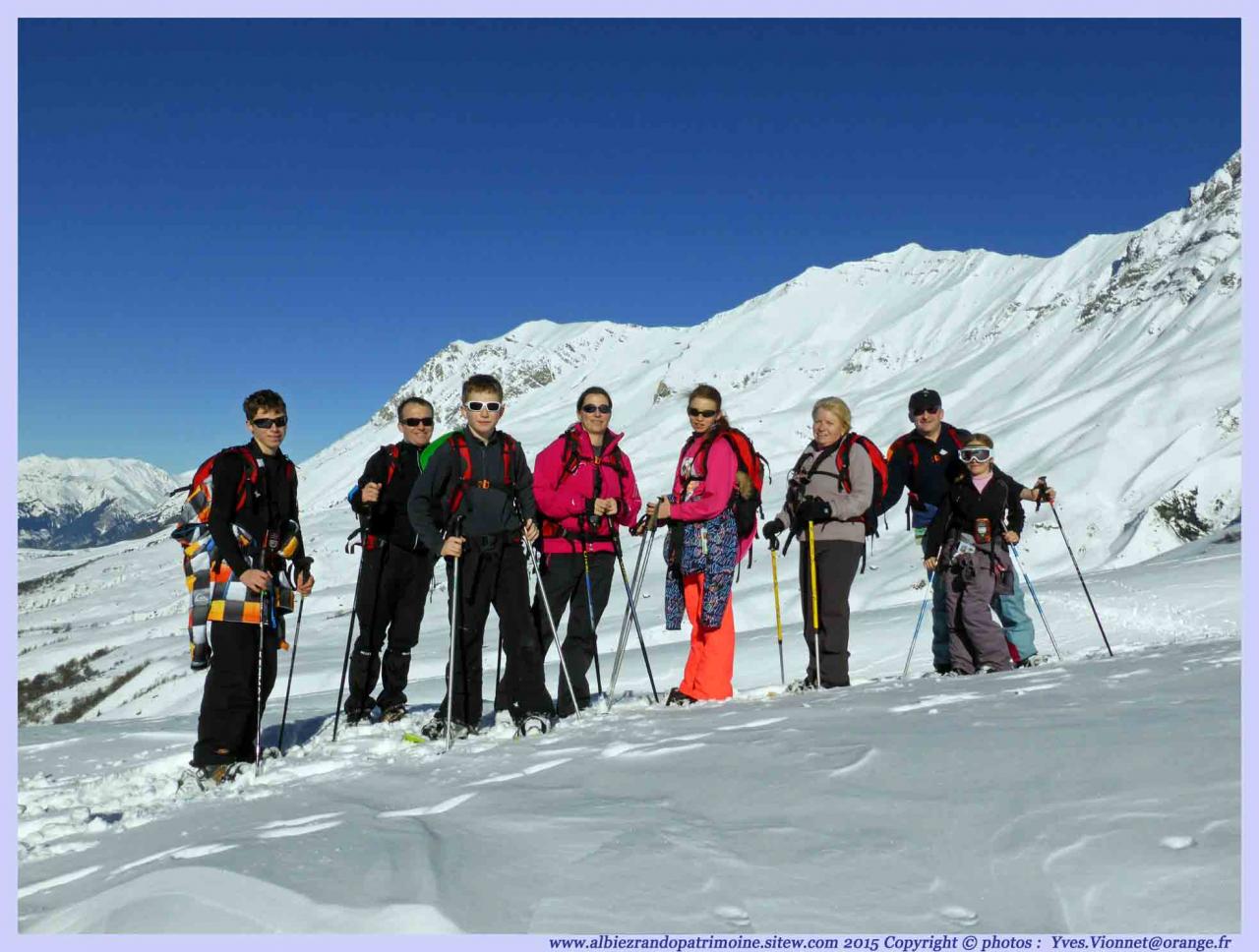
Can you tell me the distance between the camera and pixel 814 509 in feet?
22.9

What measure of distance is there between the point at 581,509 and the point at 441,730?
1.84 metres

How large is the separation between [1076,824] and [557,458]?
435cm

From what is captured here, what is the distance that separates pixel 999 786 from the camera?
145 inches

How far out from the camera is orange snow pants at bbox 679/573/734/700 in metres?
7.04

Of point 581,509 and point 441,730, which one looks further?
point 581,509

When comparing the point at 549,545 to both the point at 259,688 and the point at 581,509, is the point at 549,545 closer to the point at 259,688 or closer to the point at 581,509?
the point at 581,509

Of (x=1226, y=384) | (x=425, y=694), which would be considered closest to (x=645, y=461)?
(x=1226, y=384)

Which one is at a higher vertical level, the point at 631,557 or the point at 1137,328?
the point at 1137,328

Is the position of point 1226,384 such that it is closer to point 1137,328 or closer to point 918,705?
point 1137,328

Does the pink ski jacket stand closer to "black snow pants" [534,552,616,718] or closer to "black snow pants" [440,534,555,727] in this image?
"black snow pants" [534,552,616,718]

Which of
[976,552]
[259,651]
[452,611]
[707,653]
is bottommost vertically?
[707,653]

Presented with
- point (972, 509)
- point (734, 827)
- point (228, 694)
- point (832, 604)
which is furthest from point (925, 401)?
point (228, 694)

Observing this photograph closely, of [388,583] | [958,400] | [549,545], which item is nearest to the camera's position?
[549,545]

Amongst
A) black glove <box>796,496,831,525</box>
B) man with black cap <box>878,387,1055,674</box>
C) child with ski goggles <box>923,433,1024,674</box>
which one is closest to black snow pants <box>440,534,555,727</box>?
black glove <box>796,496,831,525</box>
